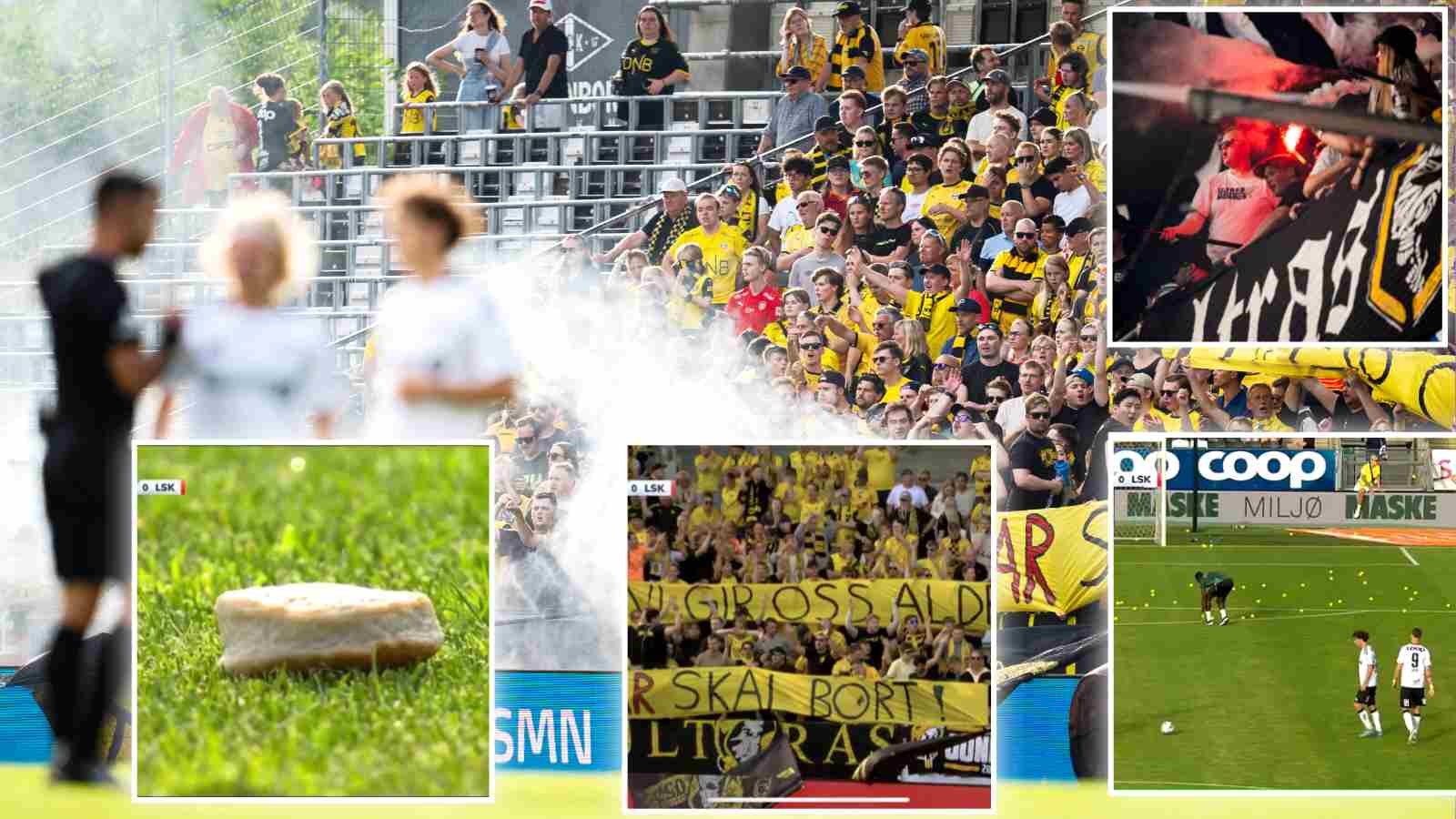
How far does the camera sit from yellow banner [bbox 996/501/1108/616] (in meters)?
5.25

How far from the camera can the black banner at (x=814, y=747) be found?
511 cm

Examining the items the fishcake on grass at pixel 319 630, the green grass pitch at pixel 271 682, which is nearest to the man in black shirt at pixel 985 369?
the green grass pitch at pixel 271 682

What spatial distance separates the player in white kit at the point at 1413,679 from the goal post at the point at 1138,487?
3.04 ft

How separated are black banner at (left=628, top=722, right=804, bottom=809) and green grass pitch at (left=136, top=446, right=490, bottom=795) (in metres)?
0.61

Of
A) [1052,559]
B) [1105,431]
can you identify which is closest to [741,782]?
[1052,559]

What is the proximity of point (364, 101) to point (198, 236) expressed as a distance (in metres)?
0.73

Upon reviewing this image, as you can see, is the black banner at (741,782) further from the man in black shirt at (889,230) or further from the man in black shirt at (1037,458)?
the man in black shirt at (889,230)

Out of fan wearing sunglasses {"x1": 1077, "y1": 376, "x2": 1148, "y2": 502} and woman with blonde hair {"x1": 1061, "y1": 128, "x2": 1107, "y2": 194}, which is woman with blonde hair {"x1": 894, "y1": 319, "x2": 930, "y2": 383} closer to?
fan wearing sunglasses {"x1": 1077, "y1": 376, "x2": 1148, "y2": 502}

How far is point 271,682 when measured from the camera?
16.9ft

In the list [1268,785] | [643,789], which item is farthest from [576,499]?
[1268,785]

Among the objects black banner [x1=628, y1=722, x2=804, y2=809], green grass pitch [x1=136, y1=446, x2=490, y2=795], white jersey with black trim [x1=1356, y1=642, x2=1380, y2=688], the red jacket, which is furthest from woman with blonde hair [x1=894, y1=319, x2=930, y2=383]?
the red jacket

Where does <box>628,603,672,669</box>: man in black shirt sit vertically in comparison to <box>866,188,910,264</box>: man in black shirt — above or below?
below

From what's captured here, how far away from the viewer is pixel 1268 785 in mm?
5277

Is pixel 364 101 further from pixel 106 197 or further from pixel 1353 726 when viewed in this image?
pixel 1353 726
